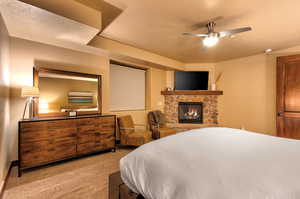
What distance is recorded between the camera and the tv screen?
5.10m

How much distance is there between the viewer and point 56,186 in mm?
2031

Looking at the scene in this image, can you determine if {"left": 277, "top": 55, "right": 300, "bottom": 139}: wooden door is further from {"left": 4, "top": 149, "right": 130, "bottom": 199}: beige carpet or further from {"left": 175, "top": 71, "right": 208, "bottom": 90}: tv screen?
{"left": 4, "top": 149, "right": 130, "bottom": 199}: beige carpet

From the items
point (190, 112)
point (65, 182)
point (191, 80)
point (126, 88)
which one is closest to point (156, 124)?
point (126, 88)

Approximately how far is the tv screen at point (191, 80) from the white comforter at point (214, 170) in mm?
3758

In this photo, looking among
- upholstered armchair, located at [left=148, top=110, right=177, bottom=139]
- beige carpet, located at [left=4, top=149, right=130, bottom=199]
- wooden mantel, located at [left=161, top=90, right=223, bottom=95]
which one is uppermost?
wooden mantel, located at [left=161, top=90, right=223, bottom=95]

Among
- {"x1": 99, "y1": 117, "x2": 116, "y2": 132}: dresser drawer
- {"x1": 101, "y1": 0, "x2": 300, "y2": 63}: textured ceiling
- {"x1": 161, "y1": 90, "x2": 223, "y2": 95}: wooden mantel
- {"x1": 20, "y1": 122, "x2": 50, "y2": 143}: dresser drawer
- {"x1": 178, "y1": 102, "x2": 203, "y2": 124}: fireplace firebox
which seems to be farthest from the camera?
{"x1": 178, "y1": 102, "x2": 203, "y2": 124}: fireplace firebox

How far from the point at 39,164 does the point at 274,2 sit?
438 centimetres


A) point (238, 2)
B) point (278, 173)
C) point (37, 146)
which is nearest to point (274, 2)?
point (238, 2)

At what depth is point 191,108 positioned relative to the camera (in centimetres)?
529

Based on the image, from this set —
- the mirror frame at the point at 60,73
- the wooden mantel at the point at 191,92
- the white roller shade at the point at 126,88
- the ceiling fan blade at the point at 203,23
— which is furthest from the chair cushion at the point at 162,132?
the ceiling fan blade at the point at 203,23

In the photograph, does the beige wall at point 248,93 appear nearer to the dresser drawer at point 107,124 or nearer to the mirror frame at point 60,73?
the dresser drawer at point 107,124

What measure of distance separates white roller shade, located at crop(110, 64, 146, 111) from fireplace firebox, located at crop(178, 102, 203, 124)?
57.2 inches

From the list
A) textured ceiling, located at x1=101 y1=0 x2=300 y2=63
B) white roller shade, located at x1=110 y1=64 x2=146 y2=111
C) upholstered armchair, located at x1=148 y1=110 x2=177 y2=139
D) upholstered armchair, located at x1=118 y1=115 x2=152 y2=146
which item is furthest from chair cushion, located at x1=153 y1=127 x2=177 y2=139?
textured ceiling, located at x1=101 y1=0 x2=300 y2=63

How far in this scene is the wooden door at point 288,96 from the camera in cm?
351
